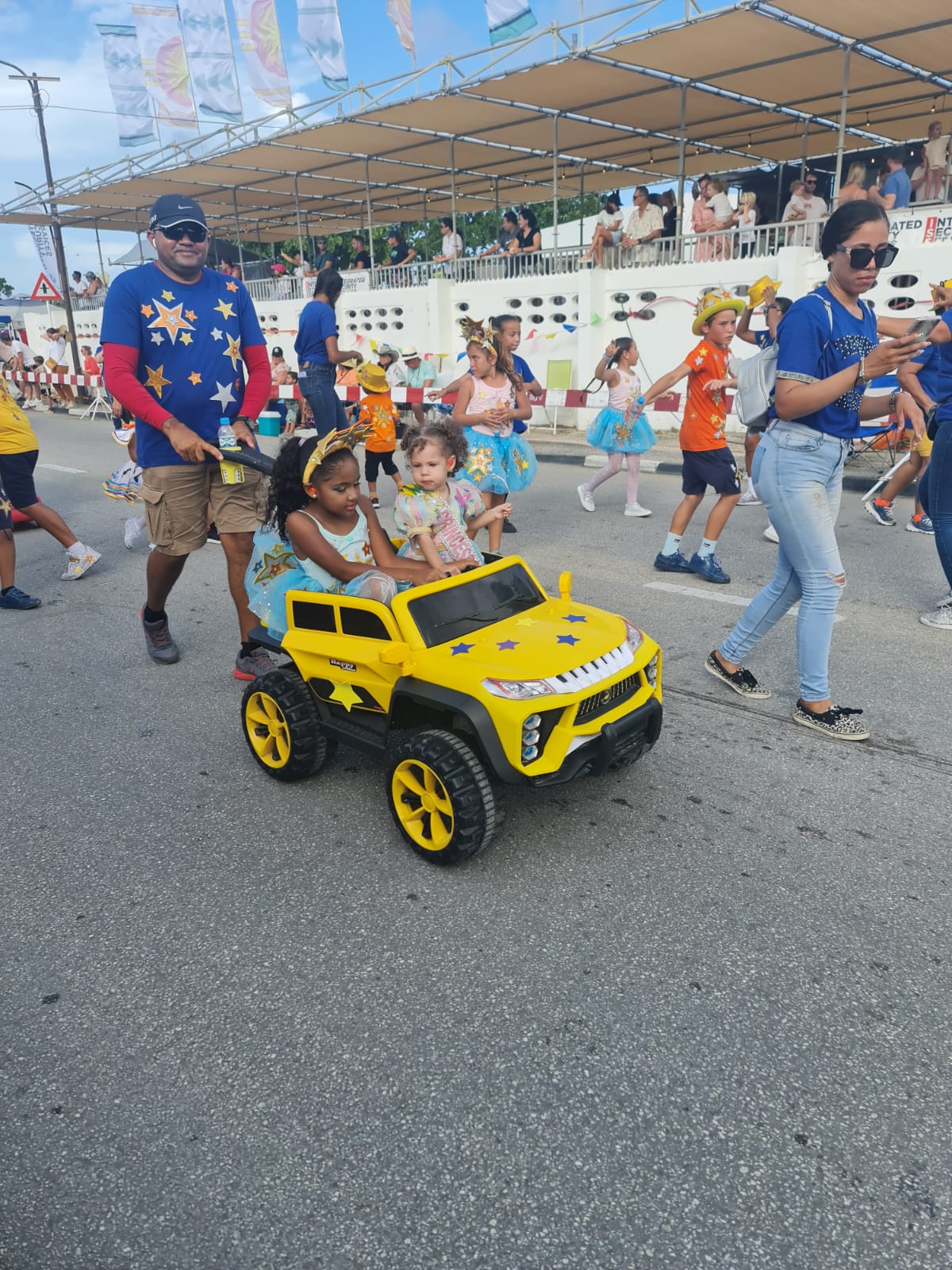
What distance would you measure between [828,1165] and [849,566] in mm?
5413

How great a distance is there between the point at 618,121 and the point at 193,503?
670 inches

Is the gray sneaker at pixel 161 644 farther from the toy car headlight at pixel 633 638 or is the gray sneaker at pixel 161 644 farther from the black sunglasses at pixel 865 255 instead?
the black sunglasses at pixel 865 255

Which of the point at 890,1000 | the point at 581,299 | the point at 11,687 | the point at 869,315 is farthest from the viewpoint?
the point at 581,299

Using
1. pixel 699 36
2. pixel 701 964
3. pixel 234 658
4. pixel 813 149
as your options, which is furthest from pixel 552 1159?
pixel 813 149

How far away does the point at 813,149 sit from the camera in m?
21.7

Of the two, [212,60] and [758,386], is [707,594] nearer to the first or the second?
[758,386]

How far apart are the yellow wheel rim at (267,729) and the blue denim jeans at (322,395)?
5.10 meters

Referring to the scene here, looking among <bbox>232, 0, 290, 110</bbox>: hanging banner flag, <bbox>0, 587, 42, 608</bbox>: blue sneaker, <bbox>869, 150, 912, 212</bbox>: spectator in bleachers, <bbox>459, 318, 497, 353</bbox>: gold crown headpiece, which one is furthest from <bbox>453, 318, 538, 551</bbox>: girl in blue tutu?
<bbox>232, 0, 290, 110</bbox>: hanging banner flag

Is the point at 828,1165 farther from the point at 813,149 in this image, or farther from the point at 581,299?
the point at 813,149

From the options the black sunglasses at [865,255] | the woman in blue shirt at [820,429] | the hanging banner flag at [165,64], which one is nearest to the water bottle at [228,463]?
the woman in blue shirt at [820,429]

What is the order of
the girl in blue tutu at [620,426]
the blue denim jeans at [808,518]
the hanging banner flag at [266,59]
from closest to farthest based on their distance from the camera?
the blue denim jeans at [808,518] → the girl in blue tutu at [620,426] → the hanging banner flag at [266,59]

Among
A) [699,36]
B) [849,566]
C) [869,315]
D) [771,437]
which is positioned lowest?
[849,566]

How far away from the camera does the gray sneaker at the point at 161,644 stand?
16.3 feet

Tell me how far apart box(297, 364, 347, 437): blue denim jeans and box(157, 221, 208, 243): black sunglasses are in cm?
399
